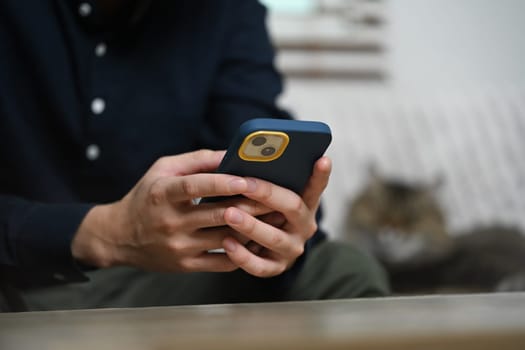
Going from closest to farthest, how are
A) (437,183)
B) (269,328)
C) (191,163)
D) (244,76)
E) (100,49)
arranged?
(269,328)
(191,163)
(100,49)
(244,76)
(437,183)

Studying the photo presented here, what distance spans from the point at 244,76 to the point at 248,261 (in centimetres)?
31

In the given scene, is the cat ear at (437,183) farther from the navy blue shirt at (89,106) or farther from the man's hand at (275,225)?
the man's hand at (275,225)

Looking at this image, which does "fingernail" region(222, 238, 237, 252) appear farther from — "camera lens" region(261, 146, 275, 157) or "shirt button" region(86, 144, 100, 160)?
"shirt button" region(86, 144, 100, 160)

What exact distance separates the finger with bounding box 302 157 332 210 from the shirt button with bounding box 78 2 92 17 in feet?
0.94

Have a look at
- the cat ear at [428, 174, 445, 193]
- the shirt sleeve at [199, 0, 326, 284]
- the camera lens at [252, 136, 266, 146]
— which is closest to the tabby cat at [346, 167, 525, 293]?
the cat ear at [428, 174, 445, 193]

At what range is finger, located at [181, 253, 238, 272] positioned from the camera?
0.44 metres

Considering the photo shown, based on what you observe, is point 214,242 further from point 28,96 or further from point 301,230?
point 28,96

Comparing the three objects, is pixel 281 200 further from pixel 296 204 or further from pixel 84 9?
pixel 84 9

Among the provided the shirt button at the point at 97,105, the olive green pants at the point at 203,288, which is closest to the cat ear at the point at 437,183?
the olive green pants at the point at 203,288

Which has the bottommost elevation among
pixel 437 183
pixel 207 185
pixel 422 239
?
pixel 422 239

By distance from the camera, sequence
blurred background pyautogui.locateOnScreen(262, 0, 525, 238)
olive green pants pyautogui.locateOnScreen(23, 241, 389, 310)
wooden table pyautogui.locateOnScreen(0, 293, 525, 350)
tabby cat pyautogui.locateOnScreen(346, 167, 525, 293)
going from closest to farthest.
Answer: wooden table pyautogui.locateOnScreen(0, 293, 525, 350) → olive green pants pyautogui.locateOnScreen(23, 241, 389, 310) → tabby cat pyautogui.locateOnScreen(346, 167, 525, 293) → blurred background pyautogui.locateOnScreen(262, 0, 525, 238)

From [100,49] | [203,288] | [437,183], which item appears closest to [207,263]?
[203,288]

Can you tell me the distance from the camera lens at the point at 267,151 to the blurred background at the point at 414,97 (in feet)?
2.35

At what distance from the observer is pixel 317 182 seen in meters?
0.41
